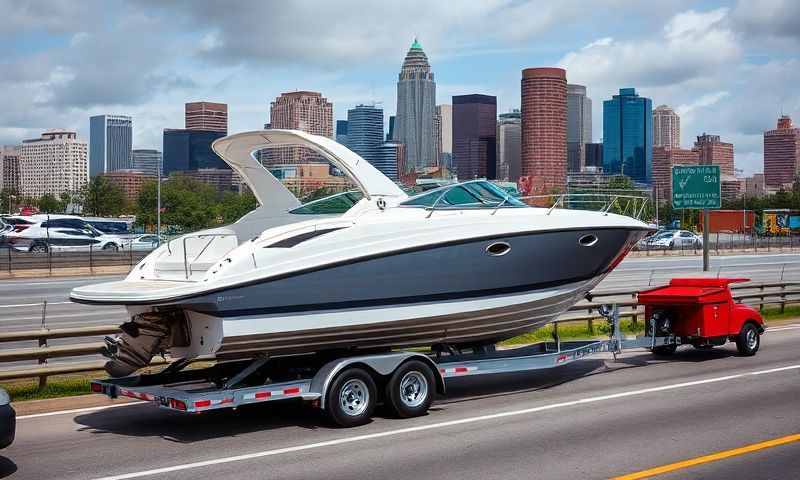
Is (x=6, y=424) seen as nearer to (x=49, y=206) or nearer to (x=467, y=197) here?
(x=467, y=197)

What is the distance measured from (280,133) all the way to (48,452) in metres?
4.84

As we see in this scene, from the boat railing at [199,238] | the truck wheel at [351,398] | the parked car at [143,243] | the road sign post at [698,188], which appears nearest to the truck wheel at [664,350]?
the truck wheel at [351,398]

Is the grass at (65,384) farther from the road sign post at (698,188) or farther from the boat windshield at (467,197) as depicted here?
the road sign post at (698,188)

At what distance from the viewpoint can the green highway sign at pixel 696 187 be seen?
25.1 metres

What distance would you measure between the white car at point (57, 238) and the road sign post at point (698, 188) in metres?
38.4

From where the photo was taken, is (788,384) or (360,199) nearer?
(360,199)

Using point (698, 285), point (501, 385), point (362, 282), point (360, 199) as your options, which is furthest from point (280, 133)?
point (698, 285)

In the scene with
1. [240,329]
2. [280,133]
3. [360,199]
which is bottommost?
[240,329]

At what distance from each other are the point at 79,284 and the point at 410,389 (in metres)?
27.3

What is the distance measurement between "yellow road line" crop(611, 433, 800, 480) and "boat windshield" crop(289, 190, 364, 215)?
17.8 ft

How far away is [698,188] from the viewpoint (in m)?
25.4

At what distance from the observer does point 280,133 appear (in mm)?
12422

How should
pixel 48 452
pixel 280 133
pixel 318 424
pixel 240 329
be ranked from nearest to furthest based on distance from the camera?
pixel 48 452 < pixel 240 329 < pixel 318 424 < pixel 280 133

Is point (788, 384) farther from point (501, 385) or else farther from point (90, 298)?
point (90, 298)
